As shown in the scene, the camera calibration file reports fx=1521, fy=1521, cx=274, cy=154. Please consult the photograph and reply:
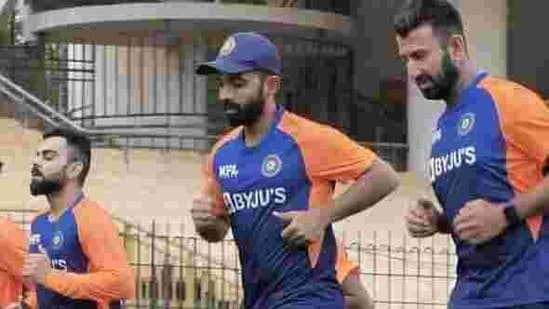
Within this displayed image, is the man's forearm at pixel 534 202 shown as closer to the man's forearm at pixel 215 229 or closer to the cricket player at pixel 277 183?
the cricket player at pixel 277 183

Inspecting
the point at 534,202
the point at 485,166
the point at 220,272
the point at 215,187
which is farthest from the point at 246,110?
the point at 220,272

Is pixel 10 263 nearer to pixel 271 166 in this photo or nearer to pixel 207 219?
pixel 207 219

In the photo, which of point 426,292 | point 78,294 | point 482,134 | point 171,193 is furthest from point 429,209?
point 171,193

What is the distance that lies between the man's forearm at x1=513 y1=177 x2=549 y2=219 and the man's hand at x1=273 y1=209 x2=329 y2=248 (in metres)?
1.03

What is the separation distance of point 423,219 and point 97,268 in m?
1.94

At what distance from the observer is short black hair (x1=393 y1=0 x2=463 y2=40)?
5.38 meters

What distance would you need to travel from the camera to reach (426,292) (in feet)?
43.9

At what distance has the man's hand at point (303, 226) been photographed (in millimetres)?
5957

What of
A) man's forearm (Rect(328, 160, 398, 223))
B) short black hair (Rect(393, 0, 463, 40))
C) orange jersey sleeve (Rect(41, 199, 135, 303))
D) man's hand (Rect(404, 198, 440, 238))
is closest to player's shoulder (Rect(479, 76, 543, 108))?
short black hair (Rect(393, 0, 463, 40))

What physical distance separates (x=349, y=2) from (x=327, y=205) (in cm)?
2473

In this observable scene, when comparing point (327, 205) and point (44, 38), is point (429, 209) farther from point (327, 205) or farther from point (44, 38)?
point (44, 38)

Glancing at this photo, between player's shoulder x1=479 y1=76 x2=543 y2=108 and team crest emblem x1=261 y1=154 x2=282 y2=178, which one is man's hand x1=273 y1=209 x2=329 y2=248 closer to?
team crest emblem x1=261 y1=154 x2=282 y2=178

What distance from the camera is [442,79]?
5.36 meters

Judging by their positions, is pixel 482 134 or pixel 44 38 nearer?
pixel 482 134
